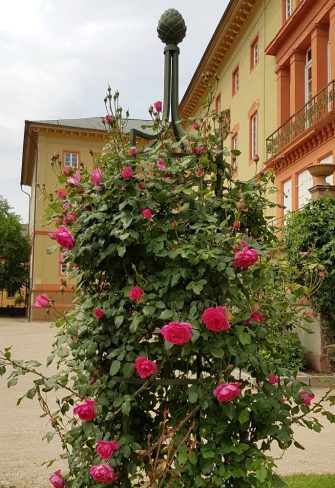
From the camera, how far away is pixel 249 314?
9.11 feet

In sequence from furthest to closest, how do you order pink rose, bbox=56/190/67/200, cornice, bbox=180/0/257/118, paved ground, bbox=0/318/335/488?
cornice, bbox=180/0/257/118, paved ground, bbox=0/318/335/488, pink rose, bbox=56/190/67/200

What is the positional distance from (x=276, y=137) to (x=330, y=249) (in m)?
9.46

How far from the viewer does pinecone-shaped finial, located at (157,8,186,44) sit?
344 cm

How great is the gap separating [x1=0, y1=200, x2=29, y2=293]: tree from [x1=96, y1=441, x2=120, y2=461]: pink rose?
39.8m

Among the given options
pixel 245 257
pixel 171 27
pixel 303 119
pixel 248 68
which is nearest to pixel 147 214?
pixel 245 257

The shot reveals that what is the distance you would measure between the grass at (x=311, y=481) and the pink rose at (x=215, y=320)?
2743mm

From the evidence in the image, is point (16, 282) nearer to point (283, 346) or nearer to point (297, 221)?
point (297, 221)

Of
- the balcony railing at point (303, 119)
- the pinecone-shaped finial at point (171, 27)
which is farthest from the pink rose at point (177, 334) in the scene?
the balcony railing at point (303, 119)

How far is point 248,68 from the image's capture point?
961 inches

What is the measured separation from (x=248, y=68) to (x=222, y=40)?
2.60 meters

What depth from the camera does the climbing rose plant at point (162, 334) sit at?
262 centimetres

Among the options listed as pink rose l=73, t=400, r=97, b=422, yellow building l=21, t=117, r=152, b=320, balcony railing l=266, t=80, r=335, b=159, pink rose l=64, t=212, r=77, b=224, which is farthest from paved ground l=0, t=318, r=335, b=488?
yellow building l=21, t=117, r=152, b=320

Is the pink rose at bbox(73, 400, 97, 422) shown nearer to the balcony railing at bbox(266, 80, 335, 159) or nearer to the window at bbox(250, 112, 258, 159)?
the balcony railing at bbox(266, 80, 335, 159)

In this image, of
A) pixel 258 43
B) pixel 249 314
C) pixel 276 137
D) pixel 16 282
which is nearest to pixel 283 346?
pixel 249 314
